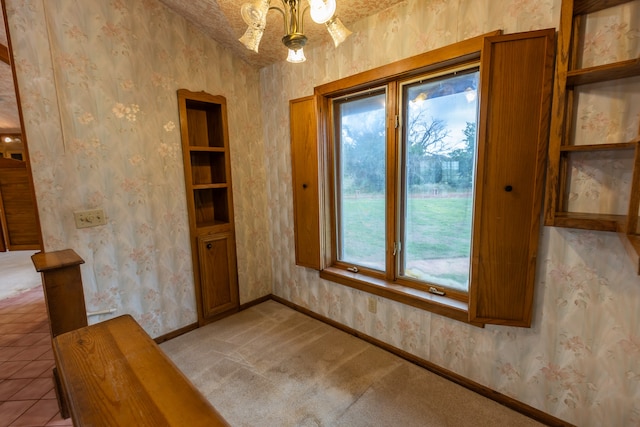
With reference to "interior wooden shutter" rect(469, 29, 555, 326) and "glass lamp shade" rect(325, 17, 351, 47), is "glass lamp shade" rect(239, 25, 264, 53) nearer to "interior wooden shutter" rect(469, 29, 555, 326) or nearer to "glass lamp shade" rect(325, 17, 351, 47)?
"glass lamp shade" rect(325, 17, 351, 47)

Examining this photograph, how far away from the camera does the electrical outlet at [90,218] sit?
2.01 meters

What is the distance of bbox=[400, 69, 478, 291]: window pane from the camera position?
182 centimetres

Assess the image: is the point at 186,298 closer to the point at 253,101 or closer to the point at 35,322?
the point at 35,322

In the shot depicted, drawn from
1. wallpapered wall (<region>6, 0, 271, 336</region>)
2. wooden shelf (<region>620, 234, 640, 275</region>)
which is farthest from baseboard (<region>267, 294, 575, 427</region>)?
wallpapered wall (<region>6, 0, 271, 336</region>)

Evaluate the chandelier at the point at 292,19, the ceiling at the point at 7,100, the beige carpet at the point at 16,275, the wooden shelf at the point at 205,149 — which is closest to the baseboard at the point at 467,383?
the wooden shelf at the point at 205,149

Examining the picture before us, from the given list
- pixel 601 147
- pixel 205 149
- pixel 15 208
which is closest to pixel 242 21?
pixel 205 149

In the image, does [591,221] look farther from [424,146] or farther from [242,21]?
[242,21]

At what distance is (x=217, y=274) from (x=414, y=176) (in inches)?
79.9

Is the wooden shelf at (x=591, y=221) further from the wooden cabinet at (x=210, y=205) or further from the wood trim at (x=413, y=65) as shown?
the wooden cabinet at (x=210, y=205)

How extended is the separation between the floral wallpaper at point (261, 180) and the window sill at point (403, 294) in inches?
3.5

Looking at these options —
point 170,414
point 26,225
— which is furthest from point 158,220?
point 26,225

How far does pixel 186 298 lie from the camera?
2609 mm

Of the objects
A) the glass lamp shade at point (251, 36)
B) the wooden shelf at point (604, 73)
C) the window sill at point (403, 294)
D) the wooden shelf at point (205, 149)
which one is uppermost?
the glass lamp shade at point (251, 36)

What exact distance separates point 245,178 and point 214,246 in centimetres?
74
